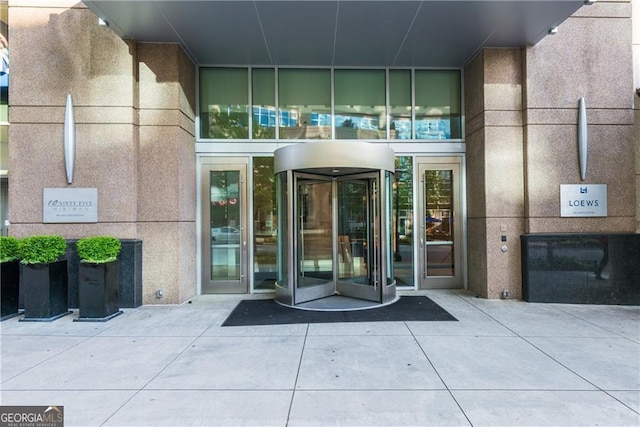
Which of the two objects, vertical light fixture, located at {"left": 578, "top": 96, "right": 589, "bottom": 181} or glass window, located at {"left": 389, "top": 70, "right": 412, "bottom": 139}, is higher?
glass window, located at {"left": 389, "top": 70, "right": 412, "bottom": 139}

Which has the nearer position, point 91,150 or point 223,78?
point 91,150

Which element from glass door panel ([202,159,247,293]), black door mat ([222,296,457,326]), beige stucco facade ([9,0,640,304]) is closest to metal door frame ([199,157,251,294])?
glass door panel ([202,159,247,293])

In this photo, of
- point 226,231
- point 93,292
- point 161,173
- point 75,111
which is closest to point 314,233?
point 226,231

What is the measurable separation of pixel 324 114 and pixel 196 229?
3.76 m

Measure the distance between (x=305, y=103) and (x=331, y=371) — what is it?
19.4 ft

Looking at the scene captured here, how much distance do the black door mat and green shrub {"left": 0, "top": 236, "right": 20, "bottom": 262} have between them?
3.77m

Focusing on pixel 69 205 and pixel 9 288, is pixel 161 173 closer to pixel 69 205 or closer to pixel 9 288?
pixel 69 205

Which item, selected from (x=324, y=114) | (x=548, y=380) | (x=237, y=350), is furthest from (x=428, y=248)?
(x=237, y=350)

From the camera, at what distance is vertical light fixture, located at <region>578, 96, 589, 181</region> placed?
6762 mm

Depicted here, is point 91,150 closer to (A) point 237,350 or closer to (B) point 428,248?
(A) point 237,350

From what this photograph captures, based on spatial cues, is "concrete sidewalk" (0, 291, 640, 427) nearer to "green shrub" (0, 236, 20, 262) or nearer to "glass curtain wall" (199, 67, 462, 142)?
"green shrub" (0, 236, 20, 262)

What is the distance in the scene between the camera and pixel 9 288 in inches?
240

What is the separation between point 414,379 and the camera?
144 inches

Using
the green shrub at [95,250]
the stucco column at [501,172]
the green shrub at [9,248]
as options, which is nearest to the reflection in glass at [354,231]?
the stucco column at [501,172]
